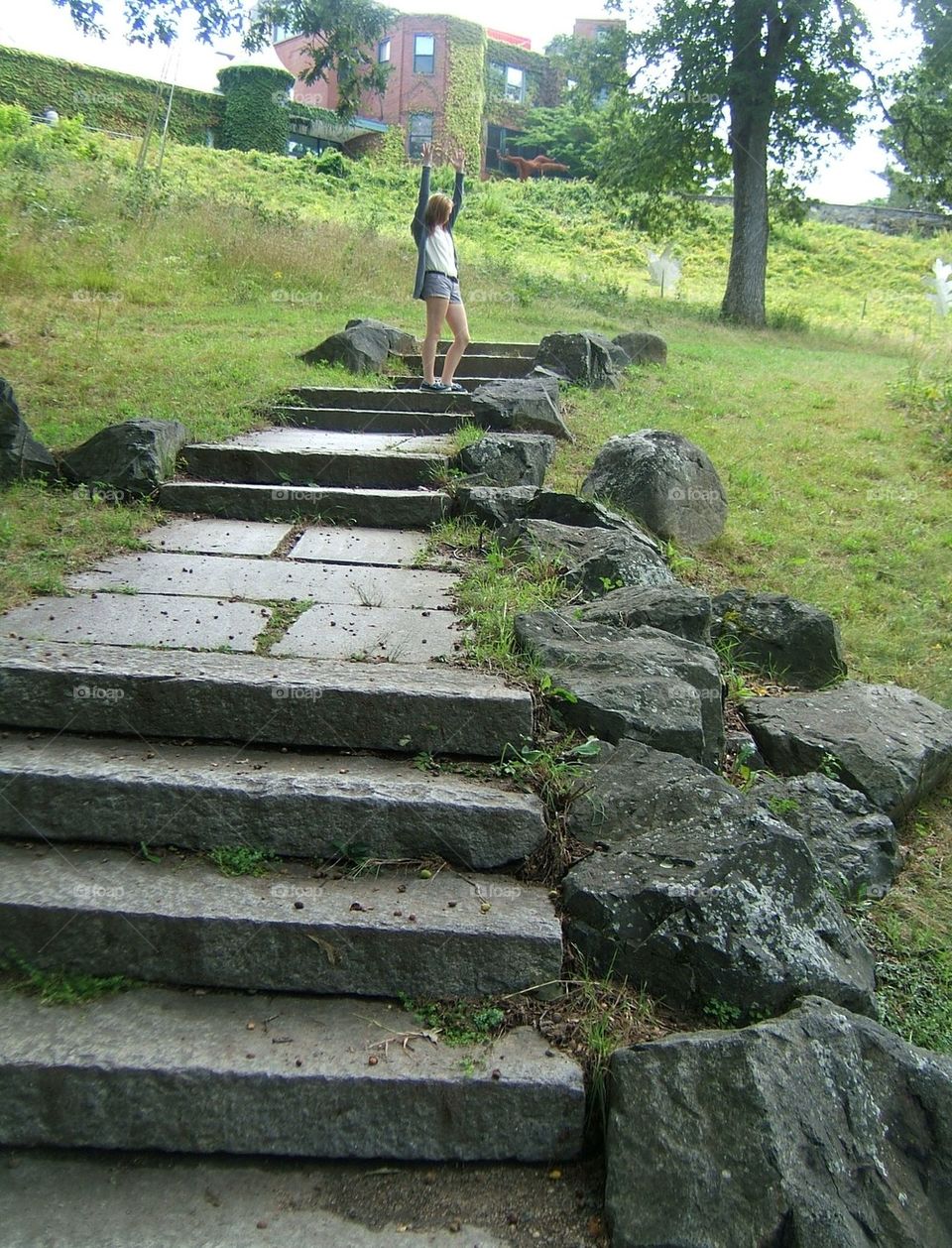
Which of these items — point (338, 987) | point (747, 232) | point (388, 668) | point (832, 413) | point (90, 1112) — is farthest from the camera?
point (747, 232)

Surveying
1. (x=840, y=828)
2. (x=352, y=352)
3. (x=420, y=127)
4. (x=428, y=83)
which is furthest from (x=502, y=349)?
(x=428, y=83)

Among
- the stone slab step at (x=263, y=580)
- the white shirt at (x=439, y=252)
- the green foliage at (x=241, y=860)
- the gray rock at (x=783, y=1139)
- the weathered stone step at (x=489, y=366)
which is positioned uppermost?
the white shirt at (x=439, y=252)

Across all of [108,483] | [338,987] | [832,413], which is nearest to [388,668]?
[338,987]

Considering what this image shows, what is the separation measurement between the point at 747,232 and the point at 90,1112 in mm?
16391

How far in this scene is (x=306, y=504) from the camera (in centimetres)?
559

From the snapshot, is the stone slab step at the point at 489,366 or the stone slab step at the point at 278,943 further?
the stone slab step at the point at 489,366

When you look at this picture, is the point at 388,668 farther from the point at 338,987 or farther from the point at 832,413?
the point at 832,413

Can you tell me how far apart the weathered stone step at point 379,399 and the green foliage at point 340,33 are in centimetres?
241

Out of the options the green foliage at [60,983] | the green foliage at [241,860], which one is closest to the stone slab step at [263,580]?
the green foliage at [241,860]

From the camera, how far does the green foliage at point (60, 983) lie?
247 centimetres

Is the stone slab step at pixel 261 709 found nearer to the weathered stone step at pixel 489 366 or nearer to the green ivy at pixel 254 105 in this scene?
the weathered stone step at pixel 489 366

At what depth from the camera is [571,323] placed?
13.0 m

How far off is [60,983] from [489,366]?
8.19m

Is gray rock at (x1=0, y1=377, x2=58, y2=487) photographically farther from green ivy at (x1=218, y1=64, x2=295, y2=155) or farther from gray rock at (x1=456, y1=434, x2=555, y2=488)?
green ivy at (x1=218, y1=64, x2=295, y2=155)
